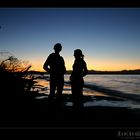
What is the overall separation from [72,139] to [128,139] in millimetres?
832

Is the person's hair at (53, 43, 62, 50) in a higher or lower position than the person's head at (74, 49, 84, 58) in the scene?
higher

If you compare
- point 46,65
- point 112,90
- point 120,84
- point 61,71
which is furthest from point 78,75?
point 120,84

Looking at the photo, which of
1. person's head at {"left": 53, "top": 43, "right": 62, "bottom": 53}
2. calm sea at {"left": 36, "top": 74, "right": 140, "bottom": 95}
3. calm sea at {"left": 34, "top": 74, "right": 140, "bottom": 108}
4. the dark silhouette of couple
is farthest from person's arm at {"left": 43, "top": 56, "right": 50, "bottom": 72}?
calm sea at {"left": 36, "top": 74, "right": 140, "bottom": 95}

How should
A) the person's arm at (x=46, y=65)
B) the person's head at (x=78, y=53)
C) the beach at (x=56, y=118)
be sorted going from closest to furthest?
the beach at (x=56, y=118) → the person's head at (x=78, y=53) → the person's arm at (x=46, y=65)

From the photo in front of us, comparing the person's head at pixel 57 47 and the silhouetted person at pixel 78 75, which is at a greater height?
the person's head at pixel 57 47

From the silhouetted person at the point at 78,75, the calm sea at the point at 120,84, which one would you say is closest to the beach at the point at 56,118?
the silhouetted person at the point at 78,75

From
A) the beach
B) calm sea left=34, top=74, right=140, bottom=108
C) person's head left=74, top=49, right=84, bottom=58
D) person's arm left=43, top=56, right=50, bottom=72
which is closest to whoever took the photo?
the beach

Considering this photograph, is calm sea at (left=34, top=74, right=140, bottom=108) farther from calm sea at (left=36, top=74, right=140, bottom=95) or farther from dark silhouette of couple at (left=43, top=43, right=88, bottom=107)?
dark silhouette of couple at (left=43, top=43, right=88, bottom=107)

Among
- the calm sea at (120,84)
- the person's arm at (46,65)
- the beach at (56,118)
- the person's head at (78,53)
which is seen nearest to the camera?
the beach at (56,118)

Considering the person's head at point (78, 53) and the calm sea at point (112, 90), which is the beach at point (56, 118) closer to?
the person's head at point (78, 53)

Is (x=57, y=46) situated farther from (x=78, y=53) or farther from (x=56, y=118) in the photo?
(x=56, y=118)
